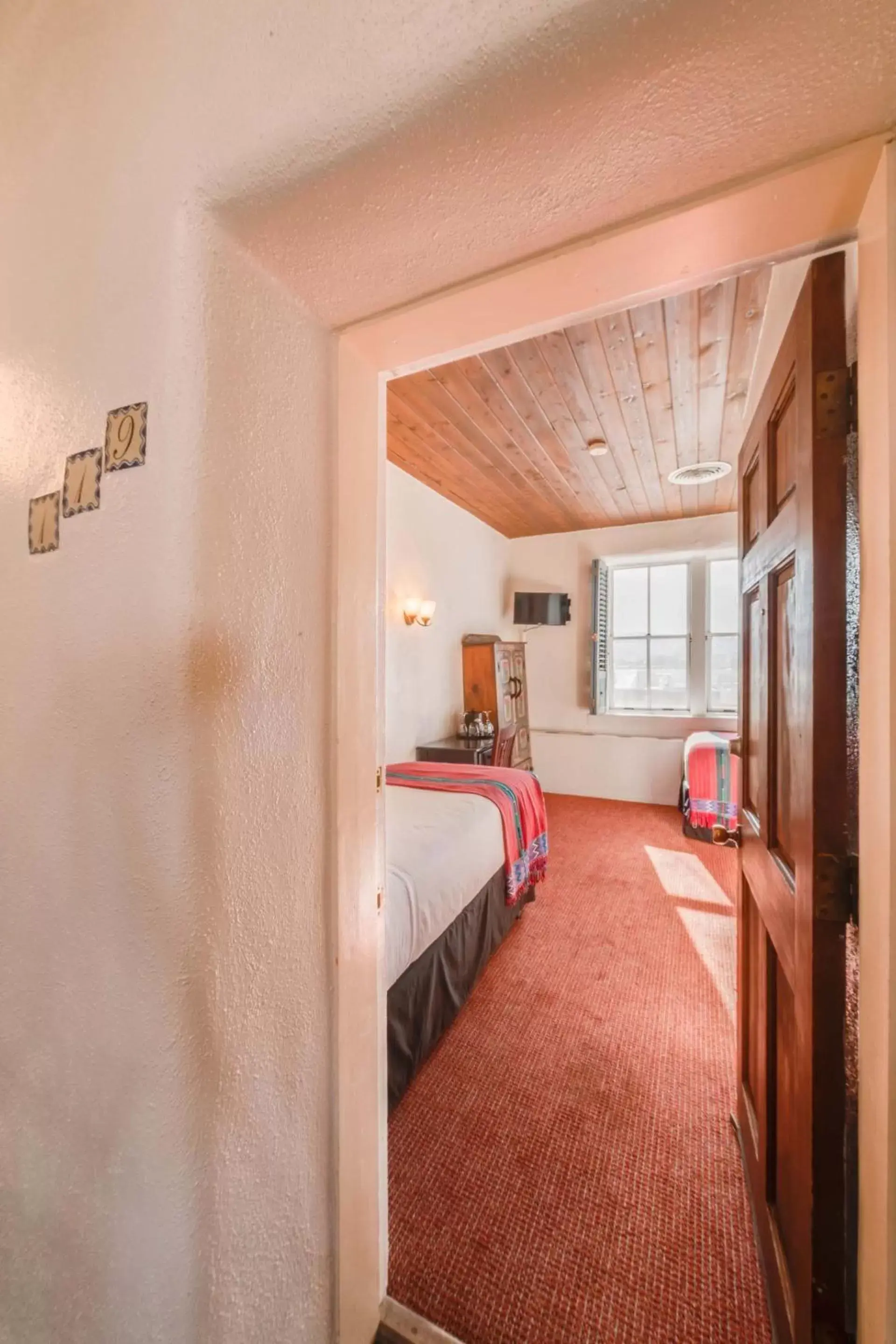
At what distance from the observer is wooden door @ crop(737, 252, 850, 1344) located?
2.29 feet

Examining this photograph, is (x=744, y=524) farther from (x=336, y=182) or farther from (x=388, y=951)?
(x=388, y=951)

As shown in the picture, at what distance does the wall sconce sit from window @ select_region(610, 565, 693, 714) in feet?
7.54

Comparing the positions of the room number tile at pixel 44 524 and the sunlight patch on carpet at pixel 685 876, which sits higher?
the room number tile at pixel 44 524

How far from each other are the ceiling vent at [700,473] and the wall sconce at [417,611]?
2.01 metres

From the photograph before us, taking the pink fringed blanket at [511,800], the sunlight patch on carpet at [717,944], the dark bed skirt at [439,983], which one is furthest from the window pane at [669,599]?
the dark bed skirt at [439,983]

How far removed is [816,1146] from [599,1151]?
935 millimetres

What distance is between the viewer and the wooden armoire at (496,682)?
13.9 feet

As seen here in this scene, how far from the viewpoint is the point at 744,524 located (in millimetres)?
1317

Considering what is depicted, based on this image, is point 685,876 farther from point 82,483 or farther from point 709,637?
point 82,483

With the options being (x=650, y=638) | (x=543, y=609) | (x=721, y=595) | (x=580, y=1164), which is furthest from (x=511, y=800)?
(x=721, y=595)

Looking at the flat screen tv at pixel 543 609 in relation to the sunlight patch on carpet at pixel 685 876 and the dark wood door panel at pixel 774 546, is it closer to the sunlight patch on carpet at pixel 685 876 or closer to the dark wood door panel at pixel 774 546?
the sunlight patch on carpet at pixel 685 876

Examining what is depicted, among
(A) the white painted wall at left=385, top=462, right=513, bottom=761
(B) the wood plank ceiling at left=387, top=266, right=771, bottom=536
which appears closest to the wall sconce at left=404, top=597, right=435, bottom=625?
(A) the white painted wall at left=385, top=462, right=513, bottom=761

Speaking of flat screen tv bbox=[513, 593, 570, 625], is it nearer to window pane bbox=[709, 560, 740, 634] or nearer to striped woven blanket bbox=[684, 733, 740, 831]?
window pane bbox=[709, 560, 740, 634]

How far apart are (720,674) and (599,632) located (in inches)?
46.3
